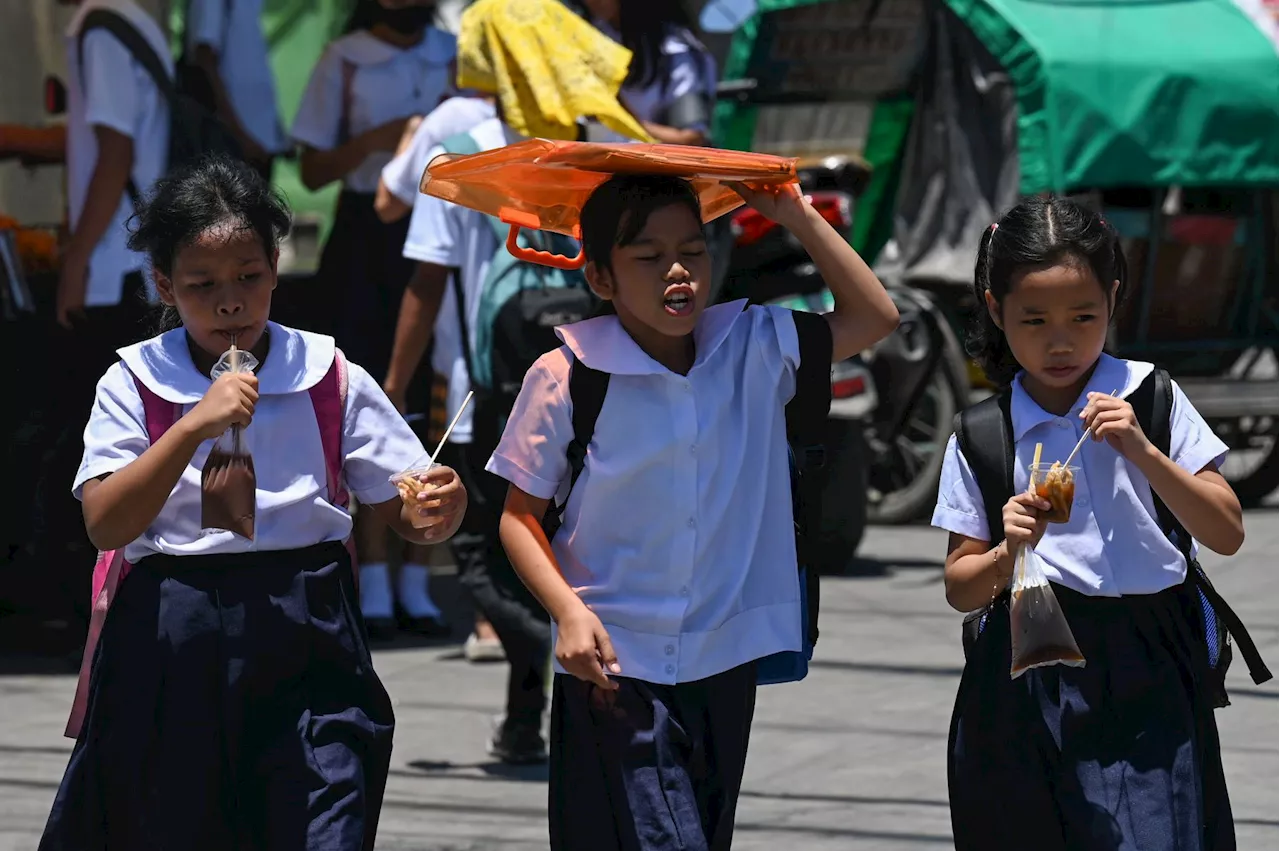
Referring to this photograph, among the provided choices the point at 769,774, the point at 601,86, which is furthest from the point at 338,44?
the point at 769,774

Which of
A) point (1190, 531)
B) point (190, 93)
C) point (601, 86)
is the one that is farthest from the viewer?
point (190, 93)

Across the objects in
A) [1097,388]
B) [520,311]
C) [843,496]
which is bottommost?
[843,496]

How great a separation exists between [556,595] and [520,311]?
90.5 inches

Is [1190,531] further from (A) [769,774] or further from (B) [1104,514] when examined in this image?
(A) [769,774]

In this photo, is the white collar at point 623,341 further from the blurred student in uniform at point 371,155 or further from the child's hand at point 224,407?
the blurred student in uniform at point 371,155

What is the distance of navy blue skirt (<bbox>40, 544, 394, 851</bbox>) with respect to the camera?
362 centimetres

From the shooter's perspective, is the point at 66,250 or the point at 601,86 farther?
the point at 66,250

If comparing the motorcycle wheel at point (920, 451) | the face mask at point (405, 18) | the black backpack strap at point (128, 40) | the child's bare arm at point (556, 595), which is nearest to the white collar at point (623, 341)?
the child's bare arm at point (556, 595)

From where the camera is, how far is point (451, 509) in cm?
362

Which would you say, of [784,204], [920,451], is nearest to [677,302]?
[784,204]

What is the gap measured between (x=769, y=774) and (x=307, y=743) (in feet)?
8.74

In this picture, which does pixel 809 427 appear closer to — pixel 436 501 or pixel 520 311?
pixel 436 501

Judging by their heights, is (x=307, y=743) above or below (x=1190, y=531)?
below

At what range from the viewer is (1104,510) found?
11.8 ft
